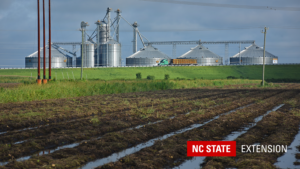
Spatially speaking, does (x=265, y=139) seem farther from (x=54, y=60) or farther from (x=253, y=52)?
(x=253, y=52)

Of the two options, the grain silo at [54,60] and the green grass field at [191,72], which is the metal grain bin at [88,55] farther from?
the green grass field at [191,72]

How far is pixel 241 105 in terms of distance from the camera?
20344mm

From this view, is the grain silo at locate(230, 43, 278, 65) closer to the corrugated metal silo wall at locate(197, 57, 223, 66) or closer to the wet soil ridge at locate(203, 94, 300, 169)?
the corrugated metal silo wall at locate(197, 57, 223, 66)

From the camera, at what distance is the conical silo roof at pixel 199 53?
329 feet

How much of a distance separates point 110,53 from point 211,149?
7813 centimetres

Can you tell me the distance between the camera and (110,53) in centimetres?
8550

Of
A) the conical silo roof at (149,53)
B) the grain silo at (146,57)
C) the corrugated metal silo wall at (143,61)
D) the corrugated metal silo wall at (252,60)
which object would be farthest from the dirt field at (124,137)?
the corrugated metal silo wall at (252,60)

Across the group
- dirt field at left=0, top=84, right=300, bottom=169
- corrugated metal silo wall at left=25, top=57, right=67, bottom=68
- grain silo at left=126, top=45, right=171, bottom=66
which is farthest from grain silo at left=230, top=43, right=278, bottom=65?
dirt field at left=0, top=84, right=300, bottom=169

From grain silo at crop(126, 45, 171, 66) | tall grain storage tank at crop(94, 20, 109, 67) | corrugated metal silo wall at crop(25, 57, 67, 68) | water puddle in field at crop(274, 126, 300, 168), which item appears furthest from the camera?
grain silo at crop(126, 45, 171, 66)

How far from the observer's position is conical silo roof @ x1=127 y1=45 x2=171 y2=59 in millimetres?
94625

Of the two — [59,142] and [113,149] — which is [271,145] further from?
[59,142]

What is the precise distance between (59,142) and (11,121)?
453cm

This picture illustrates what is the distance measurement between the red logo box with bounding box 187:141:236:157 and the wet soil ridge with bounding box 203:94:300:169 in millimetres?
227

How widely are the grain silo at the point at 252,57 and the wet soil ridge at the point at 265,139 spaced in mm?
87170
